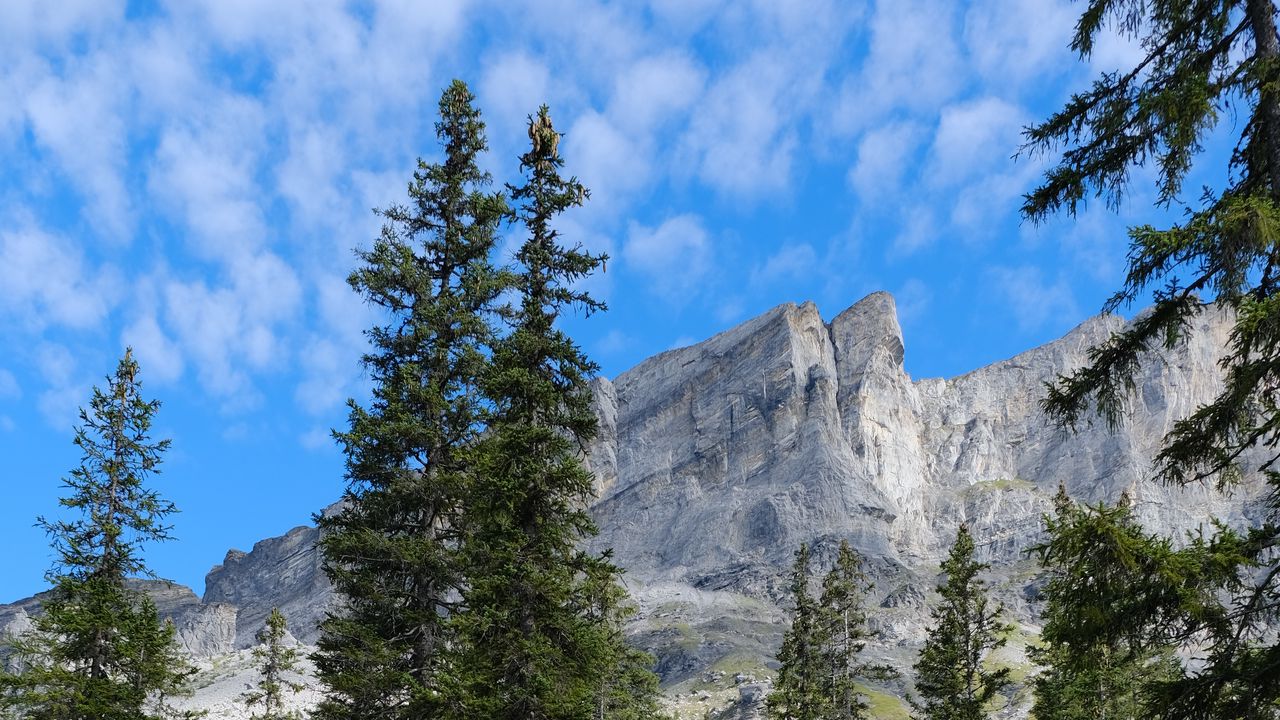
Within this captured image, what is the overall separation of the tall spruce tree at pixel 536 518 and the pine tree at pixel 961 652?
58.8ft

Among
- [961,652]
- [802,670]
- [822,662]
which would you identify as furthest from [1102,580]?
[822,662]

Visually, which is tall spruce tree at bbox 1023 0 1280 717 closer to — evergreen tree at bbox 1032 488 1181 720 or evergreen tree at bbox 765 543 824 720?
evergreen tree at bbox 1032 488 1181 720

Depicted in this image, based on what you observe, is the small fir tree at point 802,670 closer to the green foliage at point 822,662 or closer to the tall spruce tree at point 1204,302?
the green foliage at point 822,662

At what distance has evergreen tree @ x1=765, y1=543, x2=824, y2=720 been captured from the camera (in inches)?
1419

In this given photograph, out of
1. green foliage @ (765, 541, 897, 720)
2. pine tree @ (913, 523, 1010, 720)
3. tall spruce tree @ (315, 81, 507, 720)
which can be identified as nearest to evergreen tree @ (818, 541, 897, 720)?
green foliage @ (765, 541, 897, 720)

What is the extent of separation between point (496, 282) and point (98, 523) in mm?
11011

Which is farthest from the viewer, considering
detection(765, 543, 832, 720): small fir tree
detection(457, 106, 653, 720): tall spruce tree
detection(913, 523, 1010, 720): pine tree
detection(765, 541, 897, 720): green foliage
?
detection(765, 541, 897, 720): green foliage

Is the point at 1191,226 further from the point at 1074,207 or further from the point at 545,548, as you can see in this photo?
the point at 545,548

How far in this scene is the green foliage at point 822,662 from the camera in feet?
119

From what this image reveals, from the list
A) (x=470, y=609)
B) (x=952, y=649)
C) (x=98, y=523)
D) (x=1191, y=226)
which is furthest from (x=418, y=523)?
(x=952, y=649)

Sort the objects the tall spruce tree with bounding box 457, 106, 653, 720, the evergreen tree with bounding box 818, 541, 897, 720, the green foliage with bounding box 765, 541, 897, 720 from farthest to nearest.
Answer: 1. the evergreen tree with bounding box 818, 541, 897, 720
2. the green foliage with bounding box 765, 541, 897, 720
3. the tall spruce tree with bounding box 457, 106, 653, 720

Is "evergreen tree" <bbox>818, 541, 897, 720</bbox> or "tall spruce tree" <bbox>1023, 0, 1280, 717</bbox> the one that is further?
"evergreen tree" <bbox>818, 541, 897, 720</bbox>

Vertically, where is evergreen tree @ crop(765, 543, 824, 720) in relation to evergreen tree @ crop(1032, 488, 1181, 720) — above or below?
above

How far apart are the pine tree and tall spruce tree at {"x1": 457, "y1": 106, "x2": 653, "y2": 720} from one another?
58.8 ft
